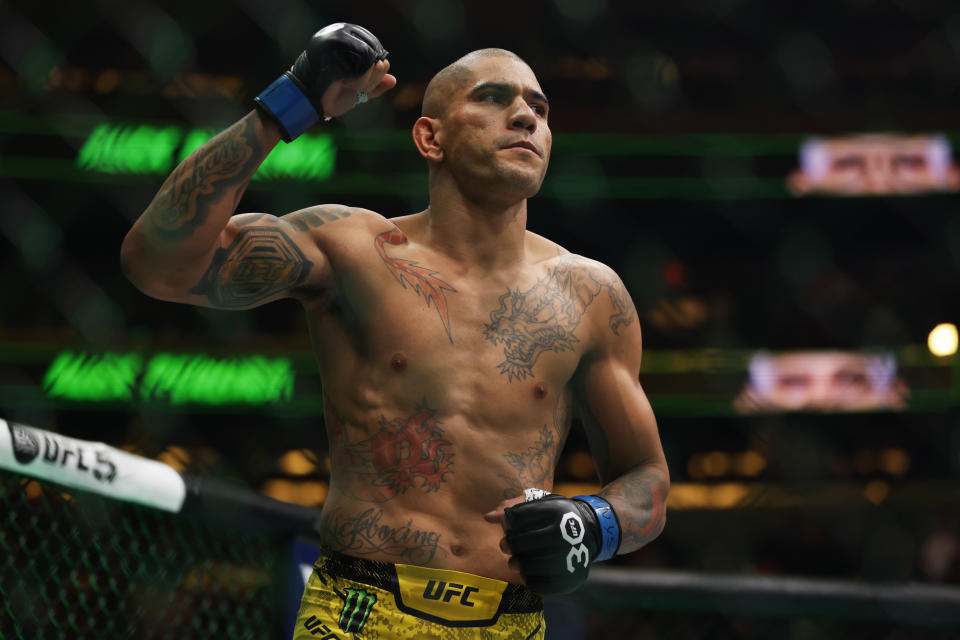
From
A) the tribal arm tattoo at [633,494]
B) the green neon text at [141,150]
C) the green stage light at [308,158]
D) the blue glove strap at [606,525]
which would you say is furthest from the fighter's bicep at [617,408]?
the green stage light at [308,158]

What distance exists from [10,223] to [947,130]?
752 centimetres

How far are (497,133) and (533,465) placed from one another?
457 millimetres

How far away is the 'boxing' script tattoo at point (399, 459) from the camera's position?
4.22 ft

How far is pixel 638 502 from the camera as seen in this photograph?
1370mm

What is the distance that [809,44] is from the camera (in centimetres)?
834

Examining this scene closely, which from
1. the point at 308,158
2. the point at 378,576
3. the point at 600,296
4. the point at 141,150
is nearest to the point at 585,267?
the point at 600,296

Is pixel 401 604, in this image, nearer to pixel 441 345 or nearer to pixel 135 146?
pixel 441 345

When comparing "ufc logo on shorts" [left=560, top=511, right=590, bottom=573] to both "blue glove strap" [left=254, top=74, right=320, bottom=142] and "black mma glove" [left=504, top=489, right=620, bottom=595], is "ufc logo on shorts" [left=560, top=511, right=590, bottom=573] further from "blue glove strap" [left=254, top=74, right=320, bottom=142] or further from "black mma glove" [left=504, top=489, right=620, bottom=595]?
"blue glove strap" [left=254, top=74, right=320, bottom=142]

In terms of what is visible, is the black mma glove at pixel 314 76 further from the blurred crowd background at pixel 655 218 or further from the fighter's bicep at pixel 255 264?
the blurred crowd background at pixel 655 218

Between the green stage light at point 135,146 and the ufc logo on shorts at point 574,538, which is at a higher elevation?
the green stage light at point 135,146

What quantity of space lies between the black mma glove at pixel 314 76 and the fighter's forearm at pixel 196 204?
0.09 feet

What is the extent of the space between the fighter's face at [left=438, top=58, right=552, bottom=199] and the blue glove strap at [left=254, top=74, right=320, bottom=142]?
0.29 metres

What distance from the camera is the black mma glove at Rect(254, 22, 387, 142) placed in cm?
119

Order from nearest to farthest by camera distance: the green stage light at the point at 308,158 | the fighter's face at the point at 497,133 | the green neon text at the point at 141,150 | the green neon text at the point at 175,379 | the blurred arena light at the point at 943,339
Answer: the fighter's face at the point at 497,133
the green neon text at the point at 141,150
the green neon text at the point at 175,379
the green stage light at the point at 308,158
the blurred arena light at the point at 943,339
